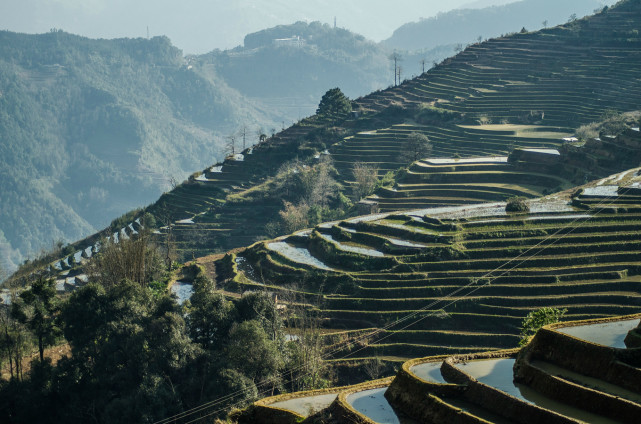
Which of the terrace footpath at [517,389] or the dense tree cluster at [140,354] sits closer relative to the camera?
the terrace footpath at [517,389]

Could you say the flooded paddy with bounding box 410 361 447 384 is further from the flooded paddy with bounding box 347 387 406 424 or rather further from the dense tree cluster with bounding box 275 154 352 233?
the dense tree cluster with bounding box 275 154 352 233

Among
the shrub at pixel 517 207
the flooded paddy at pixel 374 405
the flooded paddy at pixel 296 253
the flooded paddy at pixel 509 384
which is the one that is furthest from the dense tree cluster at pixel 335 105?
the flooded paddy at pixel 509 384

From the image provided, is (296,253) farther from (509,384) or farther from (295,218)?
(509,384)

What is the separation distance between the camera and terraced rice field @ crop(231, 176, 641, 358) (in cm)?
3519

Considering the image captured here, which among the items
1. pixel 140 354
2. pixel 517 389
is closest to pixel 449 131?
pixel 140 354

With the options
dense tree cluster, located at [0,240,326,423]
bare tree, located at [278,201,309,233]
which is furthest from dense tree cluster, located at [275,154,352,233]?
dense tree cluster, located at [0,240,326,423]

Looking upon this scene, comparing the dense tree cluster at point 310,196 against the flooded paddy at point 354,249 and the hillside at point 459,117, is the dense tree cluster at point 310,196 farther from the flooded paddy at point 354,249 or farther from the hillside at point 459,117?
the flooded paddy at point 354,249

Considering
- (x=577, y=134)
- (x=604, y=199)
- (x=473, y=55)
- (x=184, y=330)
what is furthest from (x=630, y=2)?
(x=184, y=330)

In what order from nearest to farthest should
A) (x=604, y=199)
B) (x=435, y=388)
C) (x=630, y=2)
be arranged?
1. (x=435, y=388)
2. (x=604, y=199)
3. (x=630, y=2)

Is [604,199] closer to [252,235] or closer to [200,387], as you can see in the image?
[200,387]

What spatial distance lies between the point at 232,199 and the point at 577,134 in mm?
28118

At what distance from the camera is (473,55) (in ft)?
306

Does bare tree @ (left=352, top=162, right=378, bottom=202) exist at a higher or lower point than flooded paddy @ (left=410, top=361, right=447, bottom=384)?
higher

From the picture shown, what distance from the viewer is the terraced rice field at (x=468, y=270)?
35188 mm
